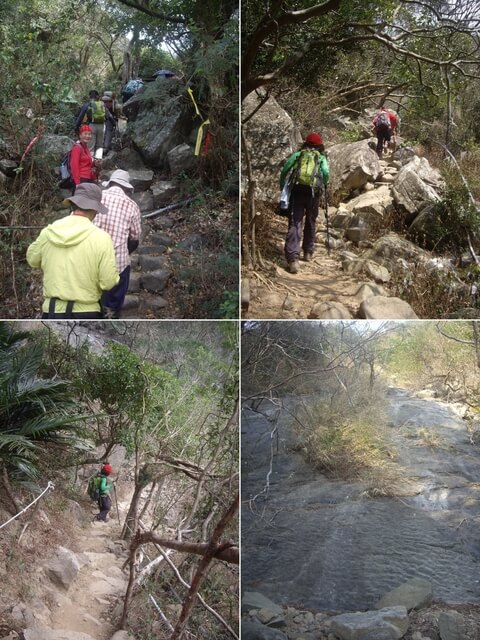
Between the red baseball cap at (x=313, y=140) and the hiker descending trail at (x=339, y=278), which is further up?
the red baseball cap at (x=313, y=140)

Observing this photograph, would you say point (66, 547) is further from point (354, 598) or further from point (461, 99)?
point (461, 99)

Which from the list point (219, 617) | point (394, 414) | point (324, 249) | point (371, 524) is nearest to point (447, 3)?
point (324, 249)

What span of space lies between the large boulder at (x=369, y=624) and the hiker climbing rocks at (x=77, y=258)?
163 centimetres

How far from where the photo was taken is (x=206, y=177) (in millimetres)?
2994

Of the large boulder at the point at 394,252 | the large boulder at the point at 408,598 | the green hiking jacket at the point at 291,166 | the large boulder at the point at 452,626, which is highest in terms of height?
the green hiking jacket at the point at 291,166

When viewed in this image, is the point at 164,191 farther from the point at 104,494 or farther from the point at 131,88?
the point at 104,494

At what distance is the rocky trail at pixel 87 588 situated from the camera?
2287mm

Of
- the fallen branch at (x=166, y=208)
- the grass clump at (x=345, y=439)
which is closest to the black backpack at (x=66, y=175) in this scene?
the fallen branch at (x=166, y=208)

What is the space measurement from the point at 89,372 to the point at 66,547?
848mm

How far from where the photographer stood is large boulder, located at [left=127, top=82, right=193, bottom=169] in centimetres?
314

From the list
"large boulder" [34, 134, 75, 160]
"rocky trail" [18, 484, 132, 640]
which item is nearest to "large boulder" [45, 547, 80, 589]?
"rocky trail" [18, 484, 132, 640]

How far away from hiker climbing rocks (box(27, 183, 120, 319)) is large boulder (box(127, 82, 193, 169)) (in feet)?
3.74

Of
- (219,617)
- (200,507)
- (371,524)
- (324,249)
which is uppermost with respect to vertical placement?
(324,249)

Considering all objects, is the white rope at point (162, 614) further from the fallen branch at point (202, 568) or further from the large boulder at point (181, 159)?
the large boulder at point (181, 159)
